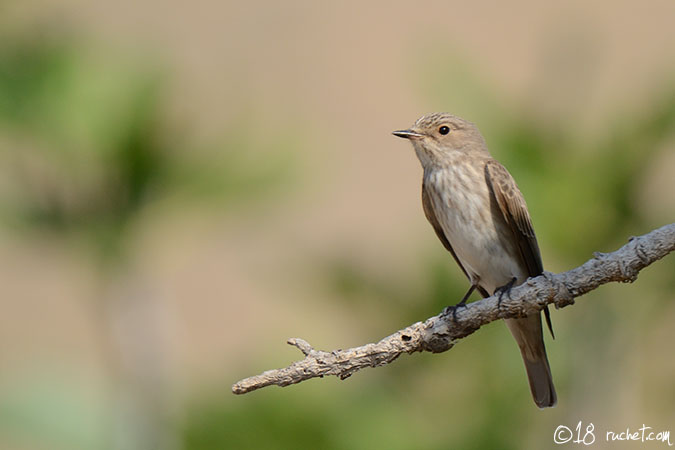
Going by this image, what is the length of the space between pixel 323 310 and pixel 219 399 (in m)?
0.79

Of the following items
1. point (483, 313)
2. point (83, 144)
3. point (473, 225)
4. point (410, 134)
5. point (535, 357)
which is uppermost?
point (83, 144)

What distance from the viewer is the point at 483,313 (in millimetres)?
2795

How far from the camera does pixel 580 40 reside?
545 cm

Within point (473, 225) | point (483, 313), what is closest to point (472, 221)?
point (473, 225)

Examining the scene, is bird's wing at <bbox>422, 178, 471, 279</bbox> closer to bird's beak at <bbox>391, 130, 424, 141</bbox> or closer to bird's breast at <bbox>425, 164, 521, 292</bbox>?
bird's breast at <bbox>425, 164, 521, 292</bbox>

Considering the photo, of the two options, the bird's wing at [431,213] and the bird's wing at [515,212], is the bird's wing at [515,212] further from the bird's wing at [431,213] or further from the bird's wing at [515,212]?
the bird's wing at [431,213]

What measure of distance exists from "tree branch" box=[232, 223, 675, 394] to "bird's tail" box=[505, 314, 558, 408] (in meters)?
1.35

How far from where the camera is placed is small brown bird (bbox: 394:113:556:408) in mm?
3908

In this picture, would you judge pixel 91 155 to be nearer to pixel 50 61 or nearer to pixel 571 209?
pixel 50 61

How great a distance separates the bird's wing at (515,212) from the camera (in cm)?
384

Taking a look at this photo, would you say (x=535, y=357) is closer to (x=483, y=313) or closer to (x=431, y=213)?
(x=431, y=213)

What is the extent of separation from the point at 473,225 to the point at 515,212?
0.19m

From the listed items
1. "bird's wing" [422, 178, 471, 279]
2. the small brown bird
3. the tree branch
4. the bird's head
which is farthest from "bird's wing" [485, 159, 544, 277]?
the tree branch

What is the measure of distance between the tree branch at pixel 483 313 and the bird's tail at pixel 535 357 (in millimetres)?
1348
